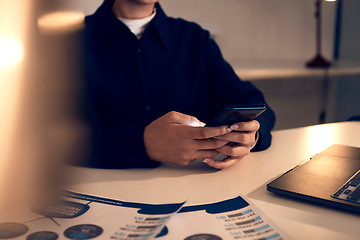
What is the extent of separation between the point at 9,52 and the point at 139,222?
280 mm

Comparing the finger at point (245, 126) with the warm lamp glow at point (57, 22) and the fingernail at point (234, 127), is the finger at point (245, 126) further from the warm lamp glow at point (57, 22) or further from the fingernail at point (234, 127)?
the warm lamp glow at point (57, 22)

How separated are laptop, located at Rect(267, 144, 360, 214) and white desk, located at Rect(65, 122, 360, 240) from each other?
0.01 metres

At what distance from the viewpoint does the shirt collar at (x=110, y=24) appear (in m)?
1.08

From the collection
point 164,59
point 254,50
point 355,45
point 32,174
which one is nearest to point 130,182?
point 32,174

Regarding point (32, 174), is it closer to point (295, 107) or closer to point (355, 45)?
point (295, 107)

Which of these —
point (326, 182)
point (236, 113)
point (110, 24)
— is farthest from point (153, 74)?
point (326, 182)

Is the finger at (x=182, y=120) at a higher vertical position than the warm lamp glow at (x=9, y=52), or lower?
lower

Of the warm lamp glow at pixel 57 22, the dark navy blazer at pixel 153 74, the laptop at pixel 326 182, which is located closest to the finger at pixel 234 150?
the laptop at pixel 326 182

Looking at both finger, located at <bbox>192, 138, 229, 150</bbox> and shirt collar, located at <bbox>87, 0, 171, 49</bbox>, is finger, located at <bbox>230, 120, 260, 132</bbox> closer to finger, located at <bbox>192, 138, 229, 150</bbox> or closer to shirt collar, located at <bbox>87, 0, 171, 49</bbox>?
finger, located at <bbox>192, 138, 229, 150</bbox>

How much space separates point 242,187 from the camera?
58 centimetres

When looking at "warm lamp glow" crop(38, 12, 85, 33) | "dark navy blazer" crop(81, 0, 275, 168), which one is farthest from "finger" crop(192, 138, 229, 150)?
"warm lamp glow" crop(38, 12, 85, 33)

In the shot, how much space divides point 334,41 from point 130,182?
276 centimetres

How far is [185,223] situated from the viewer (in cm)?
44

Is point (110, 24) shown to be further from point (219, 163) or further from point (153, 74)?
point (219, 163)
